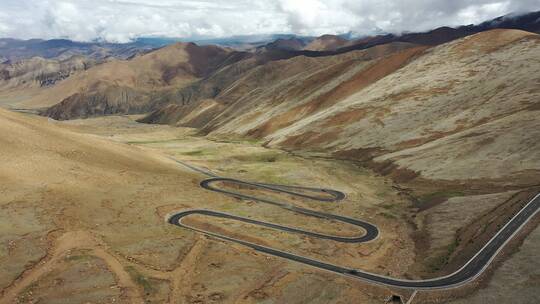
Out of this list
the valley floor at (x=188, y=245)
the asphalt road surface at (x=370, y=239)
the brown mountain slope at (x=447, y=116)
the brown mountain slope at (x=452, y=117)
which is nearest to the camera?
the valley floor at (x=188, y=245)

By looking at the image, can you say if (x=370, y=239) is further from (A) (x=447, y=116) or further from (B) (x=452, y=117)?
(A) (x=447, y=116)

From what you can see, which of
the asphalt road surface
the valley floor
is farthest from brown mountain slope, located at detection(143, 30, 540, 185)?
the asphalt road surface

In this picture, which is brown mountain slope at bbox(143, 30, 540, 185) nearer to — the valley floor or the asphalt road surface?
the valley floor

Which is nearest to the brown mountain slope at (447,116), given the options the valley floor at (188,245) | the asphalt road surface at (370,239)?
the valley floor at (188,245)

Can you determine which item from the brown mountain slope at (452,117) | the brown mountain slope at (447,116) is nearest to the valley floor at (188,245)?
the brown mountain slope at (452,117)

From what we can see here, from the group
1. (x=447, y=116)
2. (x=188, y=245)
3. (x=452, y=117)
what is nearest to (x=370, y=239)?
(x=188, y=245)

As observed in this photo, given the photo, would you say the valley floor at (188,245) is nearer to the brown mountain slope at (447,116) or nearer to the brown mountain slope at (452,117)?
the brown mountain slope at (452,117)

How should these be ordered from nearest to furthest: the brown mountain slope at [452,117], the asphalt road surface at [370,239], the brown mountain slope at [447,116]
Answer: the asphalt road surface at [370,239] < the brown mountain slope at [452,117] < the brown mountain slope at [447,116]

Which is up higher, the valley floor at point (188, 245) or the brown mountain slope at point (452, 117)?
the brown mountain slope at point (452, 117)

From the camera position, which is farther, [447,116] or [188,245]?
[447,116]

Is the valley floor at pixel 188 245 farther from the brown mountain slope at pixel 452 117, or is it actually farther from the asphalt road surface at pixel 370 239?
the brown mountain slope at pixel 452 117

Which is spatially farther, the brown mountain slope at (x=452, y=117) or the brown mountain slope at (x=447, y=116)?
the brown mountain slope at (x=447, y=116)

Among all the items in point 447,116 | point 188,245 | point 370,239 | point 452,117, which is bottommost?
point 188,245

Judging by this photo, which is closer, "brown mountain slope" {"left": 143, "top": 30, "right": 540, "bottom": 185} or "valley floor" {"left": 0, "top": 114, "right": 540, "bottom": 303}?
"valley floor" {"left": 0, "top": 114, "right": 540, "bottom": 303}
